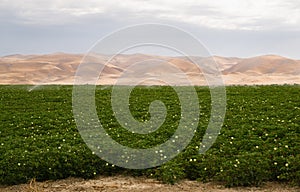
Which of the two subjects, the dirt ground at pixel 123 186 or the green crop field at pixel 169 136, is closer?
the dirt ground at pixel 123 186

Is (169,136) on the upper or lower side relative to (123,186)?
upper

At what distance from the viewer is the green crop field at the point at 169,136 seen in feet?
50.3

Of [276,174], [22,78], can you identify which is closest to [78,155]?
[276,174]

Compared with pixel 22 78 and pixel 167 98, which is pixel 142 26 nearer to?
pixel 167 98

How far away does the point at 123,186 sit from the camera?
1480cm

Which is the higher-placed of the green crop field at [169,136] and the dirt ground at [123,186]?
the green crop field at [169,136]

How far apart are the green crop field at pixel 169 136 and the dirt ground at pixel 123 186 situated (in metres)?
0.34

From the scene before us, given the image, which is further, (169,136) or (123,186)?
(169,136)

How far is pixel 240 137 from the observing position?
60.0 ft

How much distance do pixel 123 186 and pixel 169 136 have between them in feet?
15.7

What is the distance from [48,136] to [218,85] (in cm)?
2031

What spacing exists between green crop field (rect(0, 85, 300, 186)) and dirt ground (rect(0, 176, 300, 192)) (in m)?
0.34

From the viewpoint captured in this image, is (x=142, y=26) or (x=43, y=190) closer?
(x=43, y=190)

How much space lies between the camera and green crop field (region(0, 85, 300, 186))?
1533 centimetres
